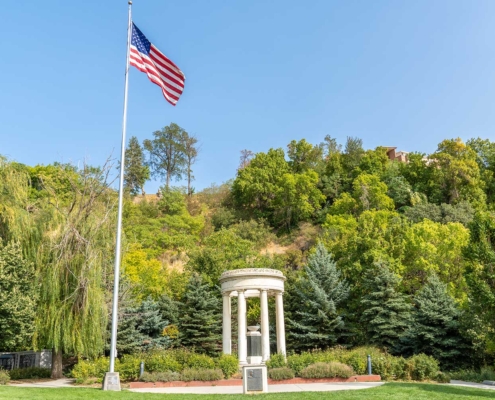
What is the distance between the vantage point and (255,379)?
52.4ft

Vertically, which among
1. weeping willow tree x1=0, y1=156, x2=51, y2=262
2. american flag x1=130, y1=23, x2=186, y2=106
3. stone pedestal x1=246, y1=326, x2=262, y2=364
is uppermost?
american flag x1=130, y1=23, x2=186, y2=106

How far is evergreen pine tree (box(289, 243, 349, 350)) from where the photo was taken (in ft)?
99.4

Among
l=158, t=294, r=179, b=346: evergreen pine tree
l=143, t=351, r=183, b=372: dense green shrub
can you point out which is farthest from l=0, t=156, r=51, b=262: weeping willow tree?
l=158, t=294, r=179, b=346: evergreen pine tree

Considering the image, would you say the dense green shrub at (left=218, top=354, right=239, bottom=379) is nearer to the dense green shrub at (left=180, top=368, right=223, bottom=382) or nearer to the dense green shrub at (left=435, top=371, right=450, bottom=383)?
the dense green shrub at (left=180, top=368, right=223, bottom=382)

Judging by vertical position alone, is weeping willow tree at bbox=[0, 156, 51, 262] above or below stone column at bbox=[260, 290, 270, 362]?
above

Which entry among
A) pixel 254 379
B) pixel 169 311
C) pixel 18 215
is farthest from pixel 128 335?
pixel 254 379

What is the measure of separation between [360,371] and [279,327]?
6989 millimetres

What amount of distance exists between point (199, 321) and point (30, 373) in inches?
441

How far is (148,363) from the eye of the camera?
23.1 meters

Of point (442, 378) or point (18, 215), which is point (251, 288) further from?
point (18, 215)

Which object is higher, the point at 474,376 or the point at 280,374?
the point at 280,374

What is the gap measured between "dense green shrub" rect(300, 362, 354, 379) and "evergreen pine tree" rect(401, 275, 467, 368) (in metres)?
6.19

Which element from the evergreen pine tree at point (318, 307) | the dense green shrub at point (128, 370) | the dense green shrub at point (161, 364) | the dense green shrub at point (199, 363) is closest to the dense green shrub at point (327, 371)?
the dense green shrub at point (199, 363)

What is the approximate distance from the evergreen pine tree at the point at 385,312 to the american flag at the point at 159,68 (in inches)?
702
